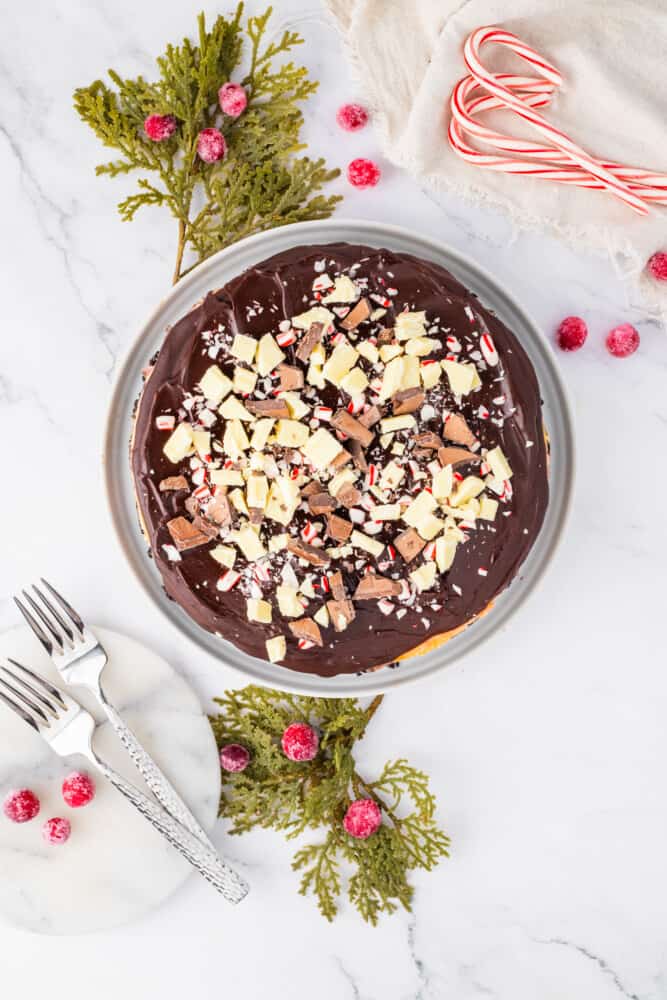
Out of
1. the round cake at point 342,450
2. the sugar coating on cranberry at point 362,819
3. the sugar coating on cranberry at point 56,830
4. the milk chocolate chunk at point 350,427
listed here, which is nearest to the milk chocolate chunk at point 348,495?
the round cake at point 342,450

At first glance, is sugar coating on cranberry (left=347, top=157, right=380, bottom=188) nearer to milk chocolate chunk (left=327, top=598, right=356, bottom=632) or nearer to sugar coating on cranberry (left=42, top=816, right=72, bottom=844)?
milk chocolate chunk (left=327, top=598, right=356, bottom=632)

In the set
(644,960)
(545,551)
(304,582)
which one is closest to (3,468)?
(304,582)

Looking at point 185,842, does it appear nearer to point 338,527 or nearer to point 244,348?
point 338,527

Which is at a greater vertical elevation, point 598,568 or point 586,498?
point 586,498

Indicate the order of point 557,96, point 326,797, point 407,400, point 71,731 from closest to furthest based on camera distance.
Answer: point 407,400, point 557,96, point 71,731, point 326,797

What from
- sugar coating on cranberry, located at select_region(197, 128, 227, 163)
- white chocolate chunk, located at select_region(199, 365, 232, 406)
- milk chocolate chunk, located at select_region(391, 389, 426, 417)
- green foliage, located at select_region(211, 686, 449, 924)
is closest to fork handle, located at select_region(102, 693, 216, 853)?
green foliage, located at select_region(211, 686, 449, 924)

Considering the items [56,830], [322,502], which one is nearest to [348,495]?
[322,502]

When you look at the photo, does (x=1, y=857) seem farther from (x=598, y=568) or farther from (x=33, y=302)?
(x=598, y=568)
